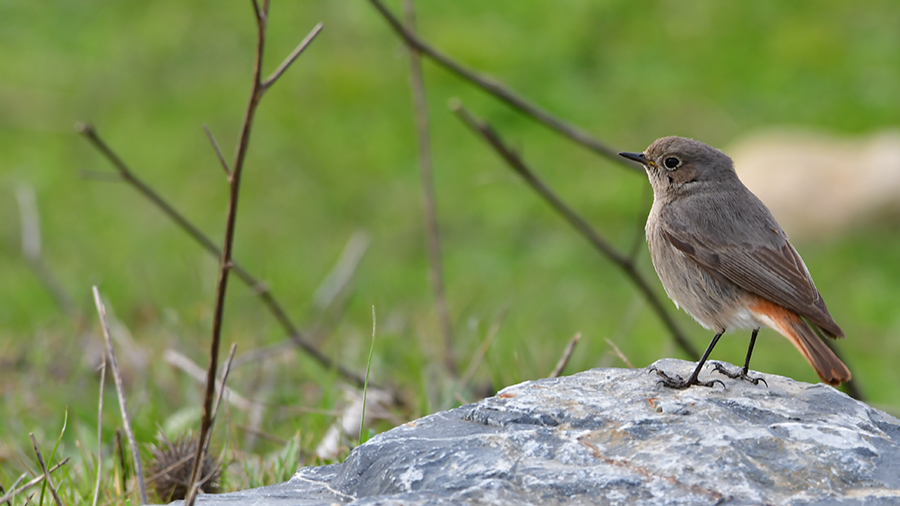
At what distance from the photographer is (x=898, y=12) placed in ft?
40.6

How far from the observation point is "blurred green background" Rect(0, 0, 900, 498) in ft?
26.0

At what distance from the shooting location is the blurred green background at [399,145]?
794 cm

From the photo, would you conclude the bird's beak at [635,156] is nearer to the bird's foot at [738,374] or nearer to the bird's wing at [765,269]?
the bird's wing at [765,269]

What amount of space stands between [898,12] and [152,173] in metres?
9.07

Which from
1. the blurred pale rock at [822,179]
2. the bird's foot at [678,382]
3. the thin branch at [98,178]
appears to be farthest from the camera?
the blurred pale rock at [822,179]

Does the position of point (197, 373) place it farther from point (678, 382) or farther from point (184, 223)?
point (678, 382)

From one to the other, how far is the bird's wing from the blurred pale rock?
7.23 meters

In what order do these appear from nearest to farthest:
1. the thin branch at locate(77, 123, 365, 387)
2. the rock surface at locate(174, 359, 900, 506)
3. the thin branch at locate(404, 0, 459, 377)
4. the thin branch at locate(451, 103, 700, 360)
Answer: the rock surface at locate(174, 359, 900, 506), the thin branch at locate(77, 123, 365, 387), the thin branch at locate(451, 103, 700, 360), the thin branch at locate(404, 0, 459, 377)

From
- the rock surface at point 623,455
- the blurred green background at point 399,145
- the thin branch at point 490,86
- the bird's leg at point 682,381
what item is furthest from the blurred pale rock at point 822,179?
the rock surface at point 623,455

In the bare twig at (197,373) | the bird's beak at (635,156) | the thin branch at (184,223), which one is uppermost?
the bird's beak at (635,156)

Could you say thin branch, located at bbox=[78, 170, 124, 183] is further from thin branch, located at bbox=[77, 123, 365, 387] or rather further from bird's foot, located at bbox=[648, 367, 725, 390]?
bird's foot, located at bbox=[648, 367, 725, 390]

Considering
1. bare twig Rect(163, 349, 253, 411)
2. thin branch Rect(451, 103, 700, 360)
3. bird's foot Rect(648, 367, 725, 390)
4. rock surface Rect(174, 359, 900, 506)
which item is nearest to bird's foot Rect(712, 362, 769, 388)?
bird's foot Rect(648, 367, 725, 390)

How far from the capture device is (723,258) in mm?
3561

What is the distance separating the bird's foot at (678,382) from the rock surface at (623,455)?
11 centimetres
